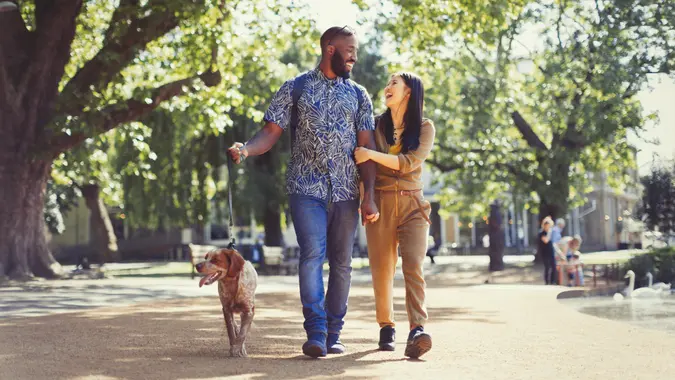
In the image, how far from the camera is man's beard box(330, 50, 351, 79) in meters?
7.21

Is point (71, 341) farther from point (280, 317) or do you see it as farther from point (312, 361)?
point (280, 317)

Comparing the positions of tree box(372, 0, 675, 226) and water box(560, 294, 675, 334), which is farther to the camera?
tree box(372, 0, 675, 226)

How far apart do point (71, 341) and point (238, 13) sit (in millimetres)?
16987

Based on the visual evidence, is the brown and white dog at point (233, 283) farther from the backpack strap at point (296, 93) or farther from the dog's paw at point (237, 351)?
the backpack strap at point (296, 93)

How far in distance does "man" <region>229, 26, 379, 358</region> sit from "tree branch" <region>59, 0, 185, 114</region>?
14384 mm

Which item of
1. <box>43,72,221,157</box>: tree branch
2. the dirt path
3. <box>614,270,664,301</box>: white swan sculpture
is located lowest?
<box>614,270,664,301</box>: white swan sculpture

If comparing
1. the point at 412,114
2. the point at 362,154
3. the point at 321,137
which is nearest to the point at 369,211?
the point at 362,154

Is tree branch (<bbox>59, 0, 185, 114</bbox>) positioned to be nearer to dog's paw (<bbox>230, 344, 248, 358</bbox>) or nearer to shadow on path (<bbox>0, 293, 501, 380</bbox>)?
shadow on path (<bbox>0, 293, 501, 380</bbox>)

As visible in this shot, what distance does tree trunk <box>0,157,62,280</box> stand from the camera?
21.5 meters

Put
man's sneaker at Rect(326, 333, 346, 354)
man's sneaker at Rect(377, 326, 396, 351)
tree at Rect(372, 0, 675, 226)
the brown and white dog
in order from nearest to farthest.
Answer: the brown and white dog
man's sneaker at Rect(326, 333, 346, 354)
man's sneaker at Rect(377, 326, 396, 351)
tree at Rect(372, 0, 675, 226)

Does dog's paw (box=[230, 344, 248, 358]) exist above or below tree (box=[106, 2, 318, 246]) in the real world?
below

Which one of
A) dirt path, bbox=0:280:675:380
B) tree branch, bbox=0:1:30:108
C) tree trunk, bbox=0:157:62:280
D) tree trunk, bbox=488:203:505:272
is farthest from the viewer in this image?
tree trunk, bbox=488:203:505:272

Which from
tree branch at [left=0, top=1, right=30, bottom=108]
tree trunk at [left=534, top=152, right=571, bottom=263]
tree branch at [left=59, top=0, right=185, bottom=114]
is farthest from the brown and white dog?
Result: tree trunk at [left=534, top=152, right=571, bottom=263]

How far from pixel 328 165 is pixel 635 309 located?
919 cm
